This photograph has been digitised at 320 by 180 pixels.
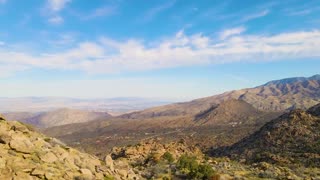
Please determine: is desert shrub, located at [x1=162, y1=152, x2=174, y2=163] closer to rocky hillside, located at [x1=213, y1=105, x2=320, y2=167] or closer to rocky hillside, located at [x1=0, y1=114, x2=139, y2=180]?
rocky hillside, located at [x1=213, y1=105, x2=320, y2=167]

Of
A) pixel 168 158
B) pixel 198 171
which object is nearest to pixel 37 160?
pixel 198 171

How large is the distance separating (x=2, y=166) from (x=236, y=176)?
34.9 meters

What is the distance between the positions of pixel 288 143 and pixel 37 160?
95475 mm

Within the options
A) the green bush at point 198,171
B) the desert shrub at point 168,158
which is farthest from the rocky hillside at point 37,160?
the desert shrub at point 168,158

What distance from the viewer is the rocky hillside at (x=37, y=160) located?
88.8ft

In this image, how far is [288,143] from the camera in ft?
366

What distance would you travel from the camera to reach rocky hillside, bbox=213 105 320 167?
8943 cm

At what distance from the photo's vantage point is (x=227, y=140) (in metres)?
197

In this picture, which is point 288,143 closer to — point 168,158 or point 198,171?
point 168,158

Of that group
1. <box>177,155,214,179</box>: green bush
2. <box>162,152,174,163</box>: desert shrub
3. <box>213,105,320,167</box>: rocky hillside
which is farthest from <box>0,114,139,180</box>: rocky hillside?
<box>213,105,320,167</box>: rocky hillside

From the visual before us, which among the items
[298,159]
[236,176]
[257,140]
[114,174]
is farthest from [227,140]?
[114,174]

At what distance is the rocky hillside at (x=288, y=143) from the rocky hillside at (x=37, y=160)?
60706 millimetres

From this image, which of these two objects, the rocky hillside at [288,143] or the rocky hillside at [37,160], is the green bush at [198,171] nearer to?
the rocky hillside at [37,160]

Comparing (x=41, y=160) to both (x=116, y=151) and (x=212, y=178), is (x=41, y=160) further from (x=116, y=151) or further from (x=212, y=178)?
(x=116, y=151)
